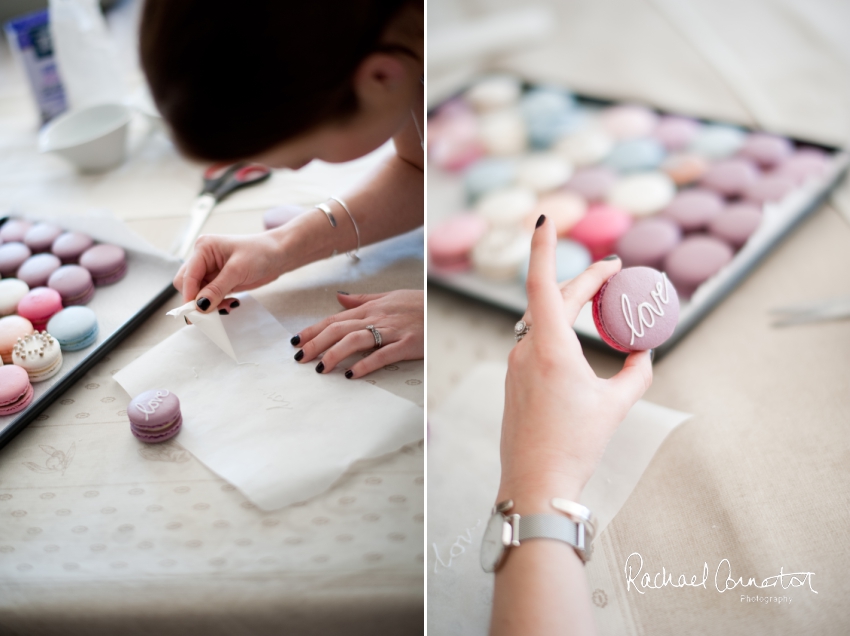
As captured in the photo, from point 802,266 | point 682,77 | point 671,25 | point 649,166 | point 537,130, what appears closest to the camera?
point 802,266

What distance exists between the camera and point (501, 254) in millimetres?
902

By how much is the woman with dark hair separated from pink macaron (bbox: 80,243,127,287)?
106 mm

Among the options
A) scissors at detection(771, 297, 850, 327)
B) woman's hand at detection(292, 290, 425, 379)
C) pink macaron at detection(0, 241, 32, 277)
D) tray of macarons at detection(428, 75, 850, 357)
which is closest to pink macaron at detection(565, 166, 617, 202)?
tray of macarons at detection(428, 75, 850, 357)

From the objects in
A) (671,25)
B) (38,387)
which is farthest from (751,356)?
(671,25)

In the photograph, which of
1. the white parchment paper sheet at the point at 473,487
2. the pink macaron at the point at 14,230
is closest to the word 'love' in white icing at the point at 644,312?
the white parchment paper sheet at the point at 473,487

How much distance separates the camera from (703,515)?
0.54m

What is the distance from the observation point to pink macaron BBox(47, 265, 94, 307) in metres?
0.71

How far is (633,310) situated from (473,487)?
23 centimetres

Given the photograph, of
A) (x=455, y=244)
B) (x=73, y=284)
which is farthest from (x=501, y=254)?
(x=73, y=284)

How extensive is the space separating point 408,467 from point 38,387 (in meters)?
0.38

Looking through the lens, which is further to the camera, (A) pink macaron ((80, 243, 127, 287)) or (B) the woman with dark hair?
(A) pink macaron ((80, 243, 127, 287))

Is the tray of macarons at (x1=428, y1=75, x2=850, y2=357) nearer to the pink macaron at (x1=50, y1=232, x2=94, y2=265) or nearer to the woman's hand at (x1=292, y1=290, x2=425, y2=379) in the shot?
the woman's hand at (x1=292, y1=290, x2=425, y2=379)

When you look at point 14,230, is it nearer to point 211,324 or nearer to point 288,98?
point 211,324

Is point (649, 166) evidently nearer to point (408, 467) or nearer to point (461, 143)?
point (461, 143)
